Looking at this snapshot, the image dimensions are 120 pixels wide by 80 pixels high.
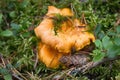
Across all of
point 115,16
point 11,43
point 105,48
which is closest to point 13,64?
point 11,43

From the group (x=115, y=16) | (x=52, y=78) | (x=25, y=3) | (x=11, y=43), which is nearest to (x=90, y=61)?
(x=52, y=78)

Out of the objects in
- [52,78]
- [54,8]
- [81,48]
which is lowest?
A: [52,78]

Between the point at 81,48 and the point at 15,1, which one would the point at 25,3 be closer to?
the point at 15,1

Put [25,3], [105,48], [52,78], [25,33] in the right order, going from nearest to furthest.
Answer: [105,48]
[52,78]
[25,33]
[25,3]

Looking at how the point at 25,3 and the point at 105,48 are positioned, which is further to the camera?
the point at 25,3

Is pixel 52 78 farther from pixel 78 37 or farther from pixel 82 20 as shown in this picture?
pixel 82 20

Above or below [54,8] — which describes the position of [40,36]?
below

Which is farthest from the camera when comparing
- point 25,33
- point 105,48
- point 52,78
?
point 25,33
